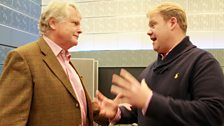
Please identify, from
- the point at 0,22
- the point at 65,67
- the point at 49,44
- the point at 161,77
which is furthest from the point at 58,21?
the point at 0,22

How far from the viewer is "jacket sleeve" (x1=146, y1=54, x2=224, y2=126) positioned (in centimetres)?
134

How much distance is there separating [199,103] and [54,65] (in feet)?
2.63

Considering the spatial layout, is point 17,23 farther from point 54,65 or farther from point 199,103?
point 199,103

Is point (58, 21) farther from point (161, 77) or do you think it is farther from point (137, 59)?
point (137, 59)

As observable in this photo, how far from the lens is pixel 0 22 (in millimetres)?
3070

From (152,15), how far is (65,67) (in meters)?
0.59

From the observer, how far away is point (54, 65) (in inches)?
67.8

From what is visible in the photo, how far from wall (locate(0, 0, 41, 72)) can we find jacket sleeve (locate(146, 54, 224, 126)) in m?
2.19

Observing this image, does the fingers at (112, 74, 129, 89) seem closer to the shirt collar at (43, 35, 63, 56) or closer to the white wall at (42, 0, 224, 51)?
the shirt collar at (43, 35, 63, 56)

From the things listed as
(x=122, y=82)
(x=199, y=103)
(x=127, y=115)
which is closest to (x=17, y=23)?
(x=127, y=115)

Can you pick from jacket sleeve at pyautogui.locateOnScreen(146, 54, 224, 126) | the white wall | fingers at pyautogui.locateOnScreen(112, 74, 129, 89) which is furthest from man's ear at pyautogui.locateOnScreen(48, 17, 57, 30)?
the white wall

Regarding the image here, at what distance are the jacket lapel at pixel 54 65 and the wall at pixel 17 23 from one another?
1497 millimetres

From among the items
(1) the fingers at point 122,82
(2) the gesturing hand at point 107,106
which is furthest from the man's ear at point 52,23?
(1) the fingers at point 122,82

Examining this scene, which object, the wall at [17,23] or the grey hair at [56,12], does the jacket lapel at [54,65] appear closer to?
the grey hair at [56,12]
